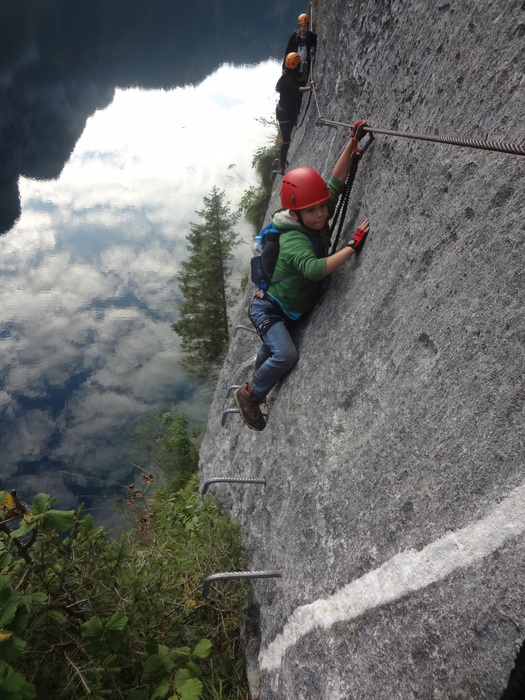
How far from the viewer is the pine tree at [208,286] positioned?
815 inches

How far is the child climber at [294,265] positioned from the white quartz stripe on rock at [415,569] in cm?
219

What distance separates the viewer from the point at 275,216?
389 centimetres

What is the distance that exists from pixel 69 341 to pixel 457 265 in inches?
2113

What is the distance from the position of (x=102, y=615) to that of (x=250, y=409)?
2443 millimetres

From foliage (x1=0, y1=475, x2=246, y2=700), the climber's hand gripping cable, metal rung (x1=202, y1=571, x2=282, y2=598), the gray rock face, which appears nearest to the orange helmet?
the gray rock face

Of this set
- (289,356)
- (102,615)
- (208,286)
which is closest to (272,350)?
(289,356)

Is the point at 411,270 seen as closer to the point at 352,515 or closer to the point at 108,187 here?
the point at 352,515

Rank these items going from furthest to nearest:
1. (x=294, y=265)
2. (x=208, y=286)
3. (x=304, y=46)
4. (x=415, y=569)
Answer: (x=208, y=286) → (x=304, y=46) → (x=294, y=265) → (x=415, y=569)

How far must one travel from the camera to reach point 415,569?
1948mm

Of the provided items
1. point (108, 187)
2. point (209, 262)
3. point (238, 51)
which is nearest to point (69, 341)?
point (209, 262)

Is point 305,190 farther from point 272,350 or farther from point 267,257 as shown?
point 272,350

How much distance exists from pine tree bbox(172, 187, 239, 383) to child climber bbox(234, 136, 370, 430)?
17.1 metres

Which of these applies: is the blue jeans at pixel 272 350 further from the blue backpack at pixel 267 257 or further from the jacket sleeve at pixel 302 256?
the jacket sleeve at pixel 302 256

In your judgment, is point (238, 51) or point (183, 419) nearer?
point (183, 419)
